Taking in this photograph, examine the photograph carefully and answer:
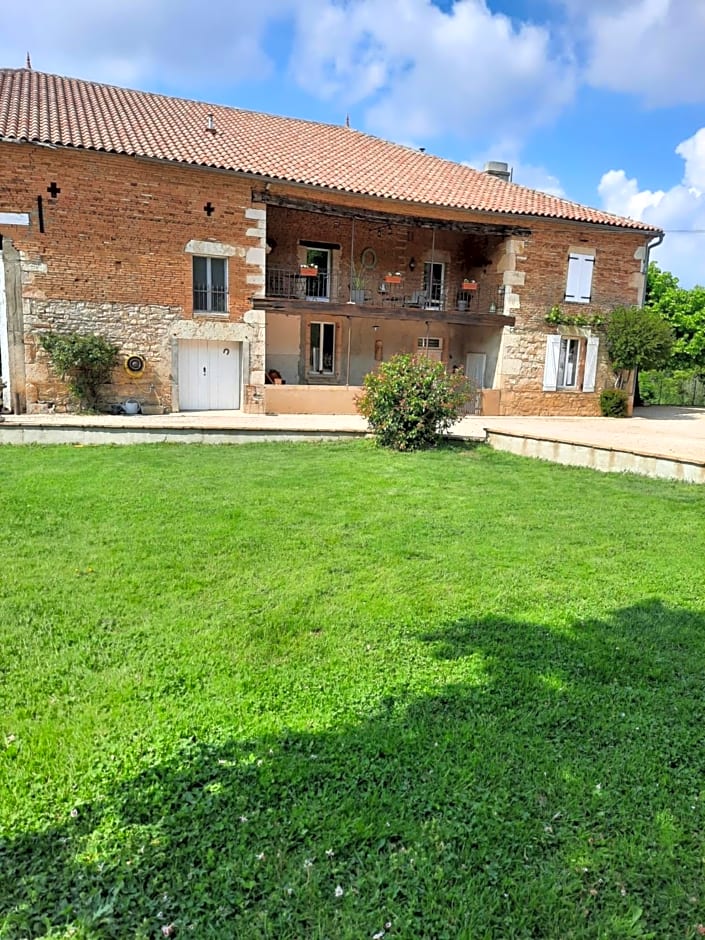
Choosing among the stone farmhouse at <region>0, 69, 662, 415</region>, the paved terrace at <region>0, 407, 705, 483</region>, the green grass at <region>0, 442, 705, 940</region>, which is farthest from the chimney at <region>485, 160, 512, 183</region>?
the green grass at <region>0, 442, 705, 940</region>

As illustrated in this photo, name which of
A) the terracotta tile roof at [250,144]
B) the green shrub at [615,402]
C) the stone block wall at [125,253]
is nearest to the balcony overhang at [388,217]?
the terracotta tile roof at [250,144]

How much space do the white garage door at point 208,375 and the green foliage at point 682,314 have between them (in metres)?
17.3

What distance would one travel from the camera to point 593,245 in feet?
62.1

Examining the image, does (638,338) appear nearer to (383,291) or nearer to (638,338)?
(638,338)

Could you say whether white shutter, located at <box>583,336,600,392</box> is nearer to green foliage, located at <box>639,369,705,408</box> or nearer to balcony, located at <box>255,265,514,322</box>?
balcony, located at <box>255,265,514,322</box>

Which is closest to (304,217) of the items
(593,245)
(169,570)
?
(593,245)

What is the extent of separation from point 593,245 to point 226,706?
64.5ft

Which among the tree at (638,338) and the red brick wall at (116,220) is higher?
the red brick wall at (116,220)

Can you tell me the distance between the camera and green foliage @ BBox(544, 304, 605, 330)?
18.7 metres

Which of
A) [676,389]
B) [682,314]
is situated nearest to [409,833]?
[682,314]

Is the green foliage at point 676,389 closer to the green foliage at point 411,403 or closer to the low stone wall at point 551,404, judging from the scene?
the low stone wall at point 551,404

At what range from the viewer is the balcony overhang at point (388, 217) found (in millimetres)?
15688

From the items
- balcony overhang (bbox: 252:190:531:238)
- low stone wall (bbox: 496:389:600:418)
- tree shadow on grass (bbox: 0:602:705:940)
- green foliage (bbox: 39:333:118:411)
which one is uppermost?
balcony overhang (bbox: 252:190:531:238)

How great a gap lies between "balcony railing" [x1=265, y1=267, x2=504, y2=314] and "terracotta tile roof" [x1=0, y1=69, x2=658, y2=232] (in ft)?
8.72
